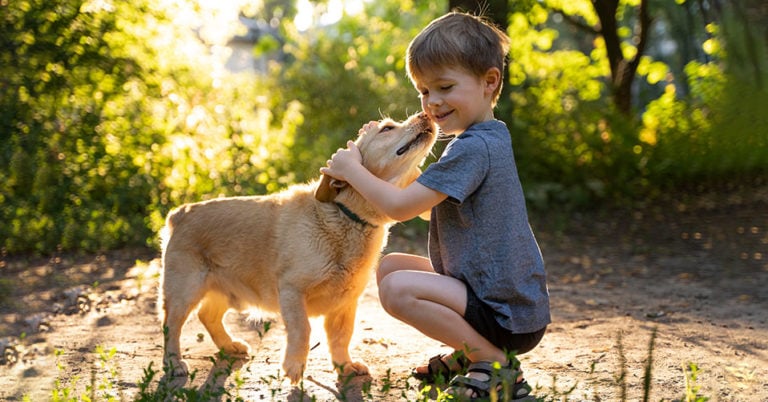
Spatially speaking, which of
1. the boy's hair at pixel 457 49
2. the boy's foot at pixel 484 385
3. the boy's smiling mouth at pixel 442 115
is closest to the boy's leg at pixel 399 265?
the boy's foot at pixel 484 385

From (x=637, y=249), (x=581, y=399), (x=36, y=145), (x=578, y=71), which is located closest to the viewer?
(x=581, y=399)

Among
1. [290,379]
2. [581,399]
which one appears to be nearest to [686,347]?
[581,399]

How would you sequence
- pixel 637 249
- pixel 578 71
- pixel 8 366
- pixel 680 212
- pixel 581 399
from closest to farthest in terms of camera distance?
pixel 581 399 → pixel 8 366 → pixel 637 249 → pixel 680 212 → pixel 578 71

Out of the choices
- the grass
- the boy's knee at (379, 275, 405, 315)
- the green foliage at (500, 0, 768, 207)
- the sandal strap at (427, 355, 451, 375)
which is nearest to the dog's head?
the boy's knee at (379, 275, 405, 315)

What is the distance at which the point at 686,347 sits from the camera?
4.43 meters

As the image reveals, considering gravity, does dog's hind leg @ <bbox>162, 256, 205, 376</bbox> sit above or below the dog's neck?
below

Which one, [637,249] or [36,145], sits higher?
[36,145]

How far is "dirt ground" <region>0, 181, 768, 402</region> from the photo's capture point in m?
3.70

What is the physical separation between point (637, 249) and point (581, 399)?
5.03 m

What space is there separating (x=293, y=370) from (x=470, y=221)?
1.08 meters

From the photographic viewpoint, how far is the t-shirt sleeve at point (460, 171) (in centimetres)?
336

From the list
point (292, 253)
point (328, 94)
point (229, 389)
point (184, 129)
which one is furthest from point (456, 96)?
point (328, 94)

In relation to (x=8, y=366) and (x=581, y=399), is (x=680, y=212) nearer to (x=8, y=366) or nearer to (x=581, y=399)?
(x=581, y=399)

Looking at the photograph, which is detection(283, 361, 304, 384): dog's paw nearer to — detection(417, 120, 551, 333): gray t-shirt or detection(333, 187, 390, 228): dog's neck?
detection(333, 187, 390, 228): dog's neck
